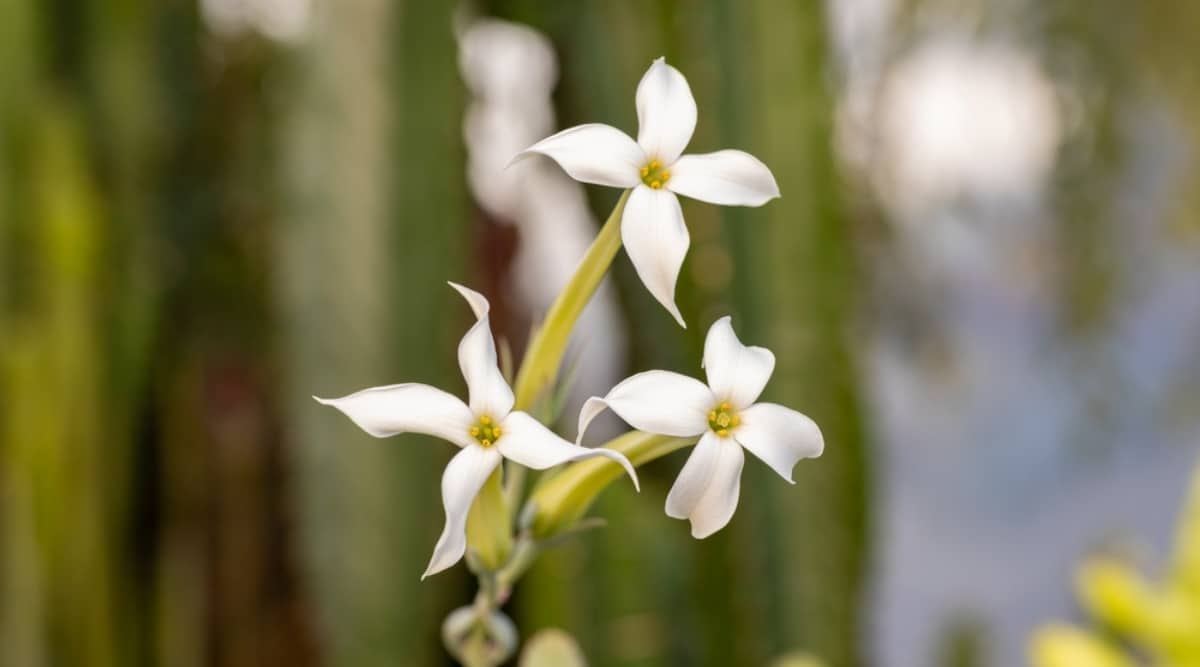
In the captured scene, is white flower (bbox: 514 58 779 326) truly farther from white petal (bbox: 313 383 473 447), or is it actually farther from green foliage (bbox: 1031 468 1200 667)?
green foliage (bbox: 1031 468 1200 667)

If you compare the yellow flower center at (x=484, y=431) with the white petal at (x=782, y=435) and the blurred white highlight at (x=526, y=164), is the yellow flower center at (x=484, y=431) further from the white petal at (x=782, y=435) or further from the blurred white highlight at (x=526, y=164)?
the blurred white highlight at (x=526, y=164)

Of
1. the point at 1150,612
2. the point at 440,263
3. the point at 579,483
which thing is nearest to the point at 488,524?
the point at 579,483

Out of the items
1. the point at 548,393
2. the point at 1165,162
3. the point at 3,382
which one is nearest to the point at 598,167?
the point at 548,393

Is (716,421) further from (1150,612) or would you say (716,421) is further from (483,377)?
(1150,612)

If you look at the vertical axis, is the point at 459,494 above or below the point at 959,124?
above

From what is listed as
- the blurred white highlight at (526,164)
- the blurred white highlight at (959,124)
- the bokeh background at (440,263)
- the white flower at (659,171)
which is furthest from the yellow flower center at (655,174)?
the blurred white highlight at (959,124)

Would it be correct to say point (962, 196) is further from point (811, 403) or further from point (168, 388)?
point (168, 388)

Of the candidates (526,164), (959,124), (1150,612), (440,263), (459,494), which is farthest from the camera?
(959,124)
